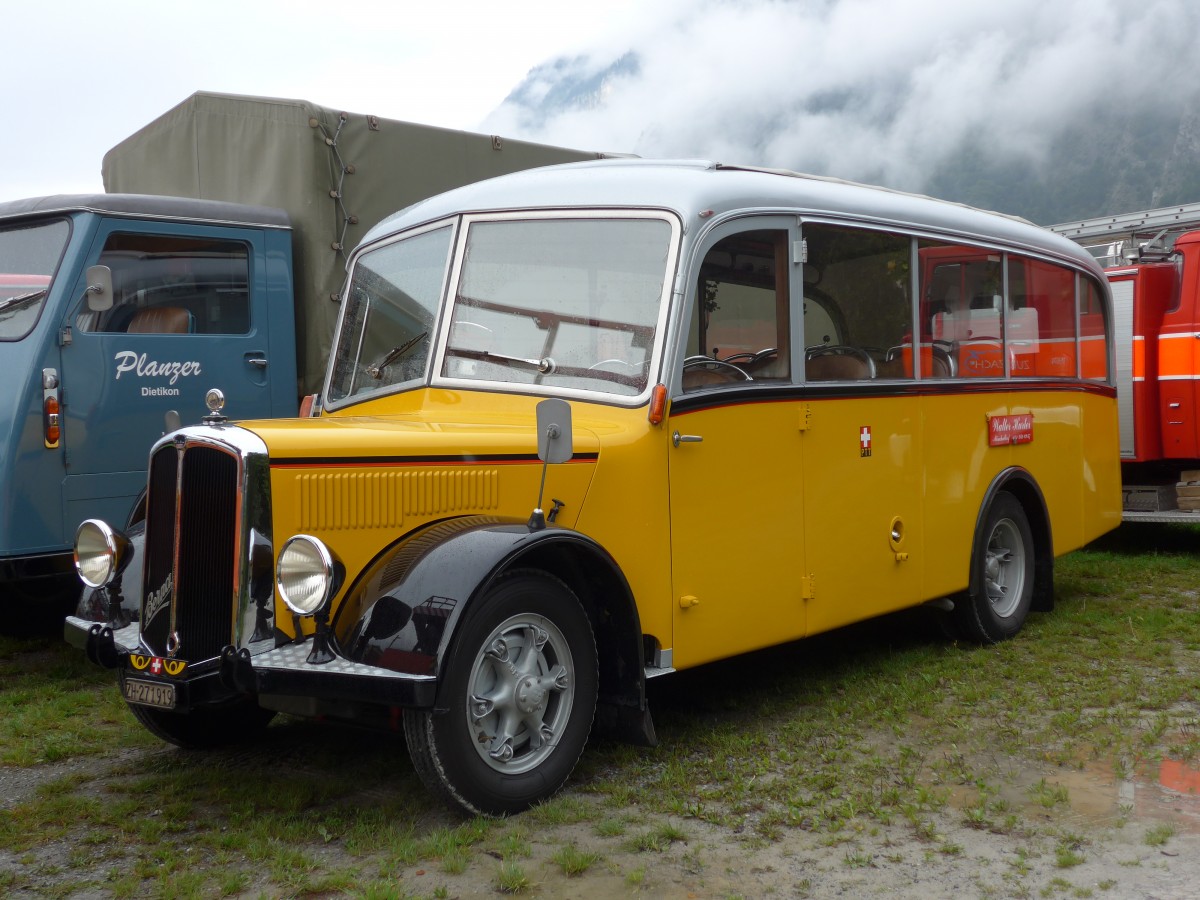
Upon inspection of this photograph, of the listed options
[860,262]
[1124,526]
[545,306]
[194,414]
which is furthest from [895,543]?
[1124,526]

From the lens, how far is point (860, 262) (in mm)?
5988

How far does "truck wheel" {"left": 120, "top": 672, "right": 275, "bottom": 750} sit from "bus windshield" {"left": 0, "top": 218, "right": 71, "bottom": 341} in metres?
2.63

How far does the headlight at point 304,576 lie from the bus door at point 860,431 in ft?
8.09

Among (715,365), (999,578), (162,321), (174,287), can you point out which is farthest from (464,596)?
(999,578)

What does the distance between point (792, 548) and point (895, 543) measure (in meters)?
0.93

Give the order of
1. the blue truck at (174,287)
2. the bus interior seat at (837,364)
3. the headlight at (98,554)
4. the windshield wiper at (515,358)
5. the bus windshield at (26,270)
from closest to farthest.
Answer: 1. the headlight at (98,554)
2. the windshield wiper at (515,358)
3. the bus interior seat at (837,364)
4. the blue truck at (174,287)
5. the bus windshield at (26,270)

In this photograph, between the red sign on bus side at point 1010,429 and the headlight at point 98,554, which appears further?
the red sign on bus side at point 1010,429

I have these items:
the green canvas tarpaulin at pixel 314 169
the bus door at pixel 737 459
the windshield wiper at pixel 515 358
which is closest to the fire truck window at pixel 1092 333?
the bus door at pixel 737 459

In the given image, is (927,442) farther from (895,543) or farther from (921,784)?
(921,784)

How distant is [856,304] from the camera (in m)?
5.93

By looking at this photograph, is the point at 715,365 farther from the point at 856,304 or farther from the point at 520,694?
the point at 520,694

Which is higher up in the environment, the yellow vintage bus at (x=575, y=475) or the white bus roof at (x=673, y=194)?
the white bus roof at (x=673, y=194)

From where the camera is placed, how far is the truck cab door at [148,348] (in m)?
6.70

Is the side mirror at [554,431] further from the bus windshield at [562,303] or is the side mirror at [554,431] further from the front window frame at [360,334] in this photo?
the front window frame at [360,334]
